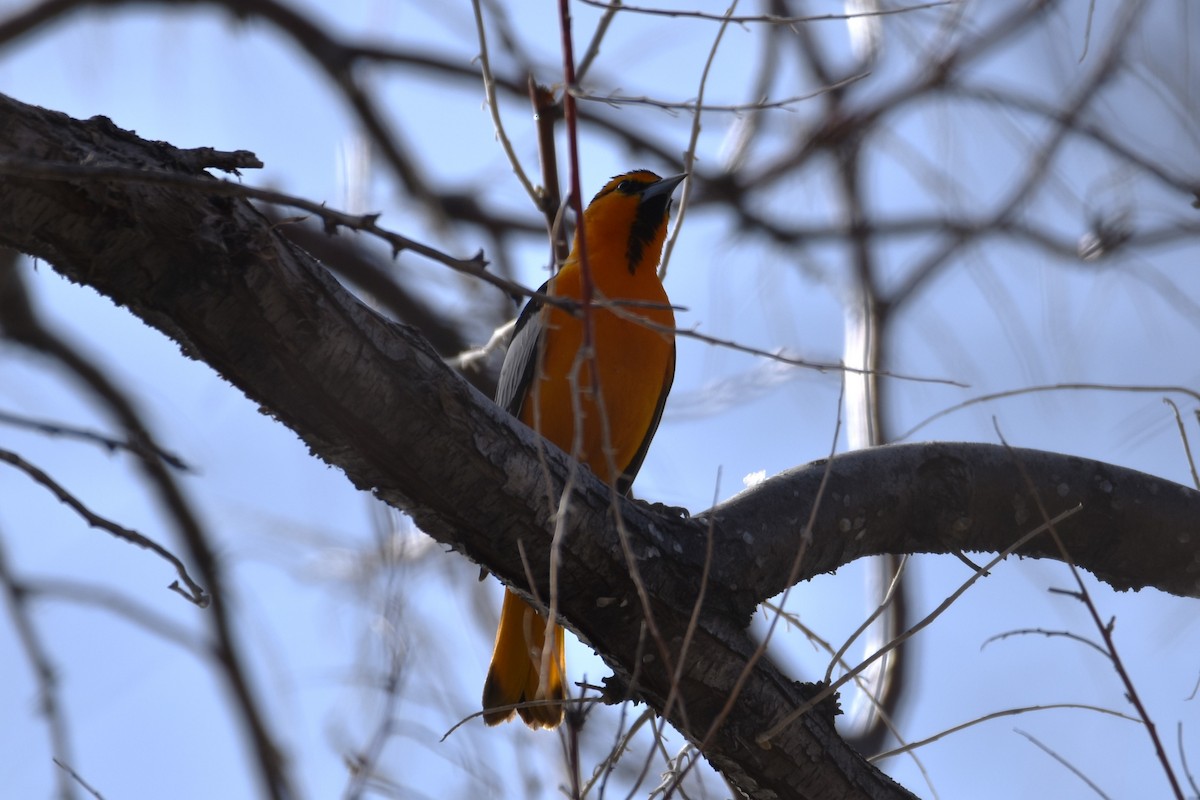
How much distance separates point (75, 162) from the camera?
1.83 metres

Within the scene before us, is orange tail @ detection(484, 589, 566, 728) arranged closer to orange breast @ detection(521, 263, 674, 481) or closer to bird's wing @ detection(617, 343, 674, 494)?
orange breast @ detection(521, 263, 674, 481)

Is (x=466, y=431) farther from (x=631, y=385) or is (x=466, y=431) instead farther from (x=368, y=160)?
(x=368, y=160)

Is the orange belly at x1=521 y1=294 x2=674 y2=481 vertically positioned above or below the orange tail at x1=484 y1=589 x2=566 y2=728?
above

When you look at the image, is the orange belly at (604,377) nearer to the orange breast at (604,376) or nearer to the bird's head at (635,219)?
the orange breast at (604,376)

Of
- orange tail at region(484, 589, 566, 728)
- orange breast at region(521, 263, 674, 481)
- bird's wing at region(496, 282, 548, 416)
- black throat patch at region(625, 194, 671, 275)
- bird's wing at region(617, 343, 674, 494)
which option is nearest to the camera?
orange tail at region(484, 589, 566, 728)

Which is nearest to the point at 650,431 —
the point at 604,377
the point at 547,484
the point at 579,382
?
the point at 604,377

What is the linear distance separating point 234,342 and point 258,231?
0.19m

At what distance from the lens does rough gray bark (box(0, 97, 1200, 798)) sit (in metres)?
1.89

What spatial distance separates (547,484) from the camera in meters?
2.18

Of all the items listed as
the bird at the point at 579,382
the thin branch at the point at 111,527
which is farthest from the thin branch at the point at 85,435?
the bird at the point at 579,382

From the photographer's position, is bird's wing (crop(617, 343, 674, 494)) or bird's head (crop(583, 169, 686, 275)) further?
bird's head (crop(583, 169, 686, 275))

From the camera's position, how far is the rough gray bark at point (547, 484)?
189 cm

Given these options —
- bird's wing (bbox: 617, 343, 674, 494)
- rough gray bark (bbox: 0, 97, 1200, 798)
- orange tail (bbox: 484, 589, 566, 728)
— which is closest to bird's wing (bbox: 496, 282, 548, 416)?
bird's wing (bbox: 617, 343, 674, 494)

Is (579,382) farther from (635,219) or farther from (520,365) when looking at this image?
(635,219)
